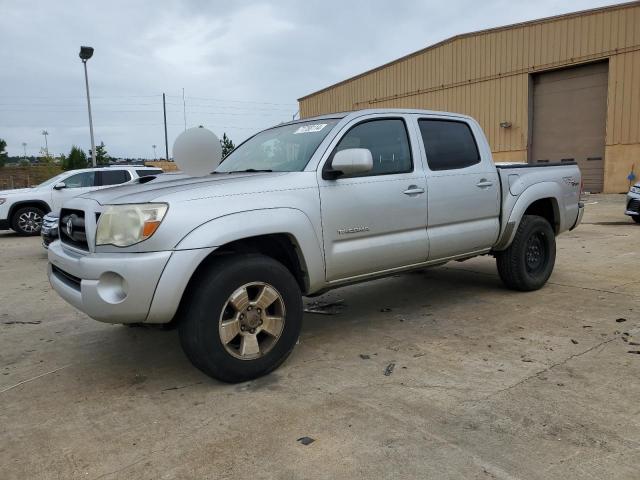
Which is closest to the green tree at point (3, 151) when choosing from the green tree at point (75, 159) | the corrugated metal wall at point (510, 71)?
the green tree at point (75, 159)

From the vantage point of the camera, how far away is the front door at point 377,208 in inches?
148

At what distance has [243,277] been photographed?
128 inches

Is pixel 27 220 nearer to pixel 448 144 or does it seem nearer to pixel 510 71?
pixel 448 144

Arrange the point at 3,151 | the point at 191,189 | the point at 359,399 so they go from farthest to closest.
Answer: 1. the point at 3,151
2. the point at 191,189
3. the point at 359,399

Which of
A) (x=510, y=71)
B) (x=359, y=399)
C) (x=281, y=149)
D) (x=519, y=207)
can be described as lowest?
(x=359, y=399)

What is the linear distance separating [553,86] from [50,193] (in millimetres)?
18081

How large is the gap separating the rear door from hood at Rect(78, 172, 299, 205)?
1481 millimetres

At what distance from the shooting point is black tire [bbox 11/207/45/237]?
12.6 meters

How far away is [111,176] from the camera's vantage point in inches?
487

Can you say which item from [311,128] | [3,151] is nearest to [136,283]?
[311,128]

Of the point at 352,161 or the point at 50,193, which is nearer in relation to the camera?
the point at 352,161

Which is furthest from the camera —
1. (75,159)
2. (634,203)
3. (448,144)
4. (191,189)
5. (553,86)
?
(75,159)

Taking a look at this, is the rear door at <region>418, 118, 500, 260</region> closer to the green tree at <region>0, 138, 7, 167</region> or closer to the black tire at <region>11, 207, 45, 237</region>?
the black tire at <region>11, 207, 45, 237</region>

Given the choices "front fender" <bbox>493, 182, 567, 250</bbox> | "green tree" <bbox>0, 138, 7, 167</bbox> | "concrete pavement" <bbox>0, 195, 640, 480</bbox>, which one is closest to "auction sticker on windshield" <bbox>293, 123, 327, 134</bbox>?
"concrete pavement" <bbox>0, 195, 640, 480</bbox>
